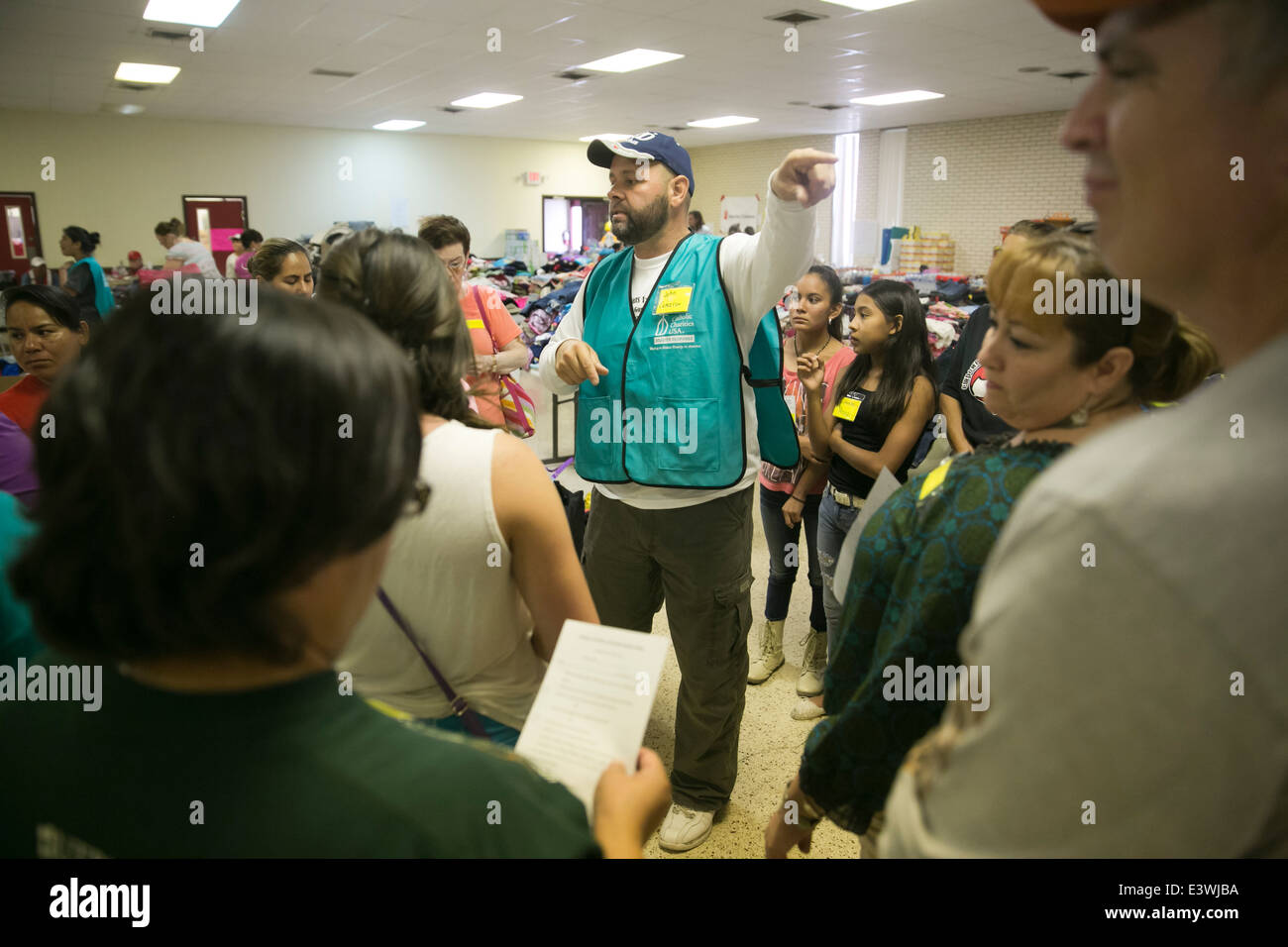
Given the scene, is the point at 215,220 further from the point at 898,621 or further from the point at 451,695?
the point at 898,621

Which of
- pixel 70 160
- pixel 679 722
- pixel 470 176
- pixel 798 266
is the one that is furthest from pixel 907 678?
pixel 470 176

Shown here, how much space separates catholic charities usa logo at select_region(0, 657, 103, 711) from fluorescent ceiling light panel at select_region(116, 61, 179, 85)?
9855 millimetres

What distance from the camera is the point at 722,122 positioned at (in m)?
12.6

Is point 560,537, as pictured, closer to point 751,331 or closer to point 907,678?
point 907,678

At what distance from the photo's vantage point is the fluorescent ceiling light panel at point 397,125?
42.4 ft

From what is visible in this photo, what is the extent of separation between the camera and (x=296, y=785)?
0.54 meters

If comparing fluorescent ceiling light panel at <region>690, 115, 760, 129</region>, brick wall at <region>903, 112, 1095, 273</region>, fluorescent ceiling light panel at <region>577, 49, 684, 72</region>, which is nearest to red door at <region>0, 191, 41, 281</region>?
fluorescent ceiling light panel at <region>577, 49, 684, 72</region>

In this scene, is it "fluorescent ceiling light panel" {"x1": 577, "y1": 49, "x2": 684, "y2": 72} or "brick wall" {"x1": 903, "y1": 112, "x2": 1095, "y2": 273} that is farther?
"brick wall" {"x1": 903, "y1": 112, "x2": 1095, "y2": 273}

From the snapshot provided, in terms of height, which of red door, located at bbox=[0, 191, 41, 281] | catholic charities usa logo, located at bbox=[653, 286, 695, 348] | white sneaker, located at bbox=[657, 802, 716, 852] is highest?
red door, located at bbox=[0, 191, 41, 281]

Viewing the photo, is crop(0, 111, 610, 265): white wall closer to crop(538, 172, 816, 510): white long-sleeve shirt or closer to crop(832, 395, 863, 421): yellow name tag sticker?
crop(538, 172, 816, 510): white long-sleeve shirt

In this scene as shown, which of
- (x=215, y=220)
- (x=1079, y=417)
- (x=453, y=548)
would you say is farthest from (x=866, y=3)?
(x=215, y=220)

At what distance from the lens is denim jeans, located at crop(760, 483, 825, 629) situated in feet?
10.4
